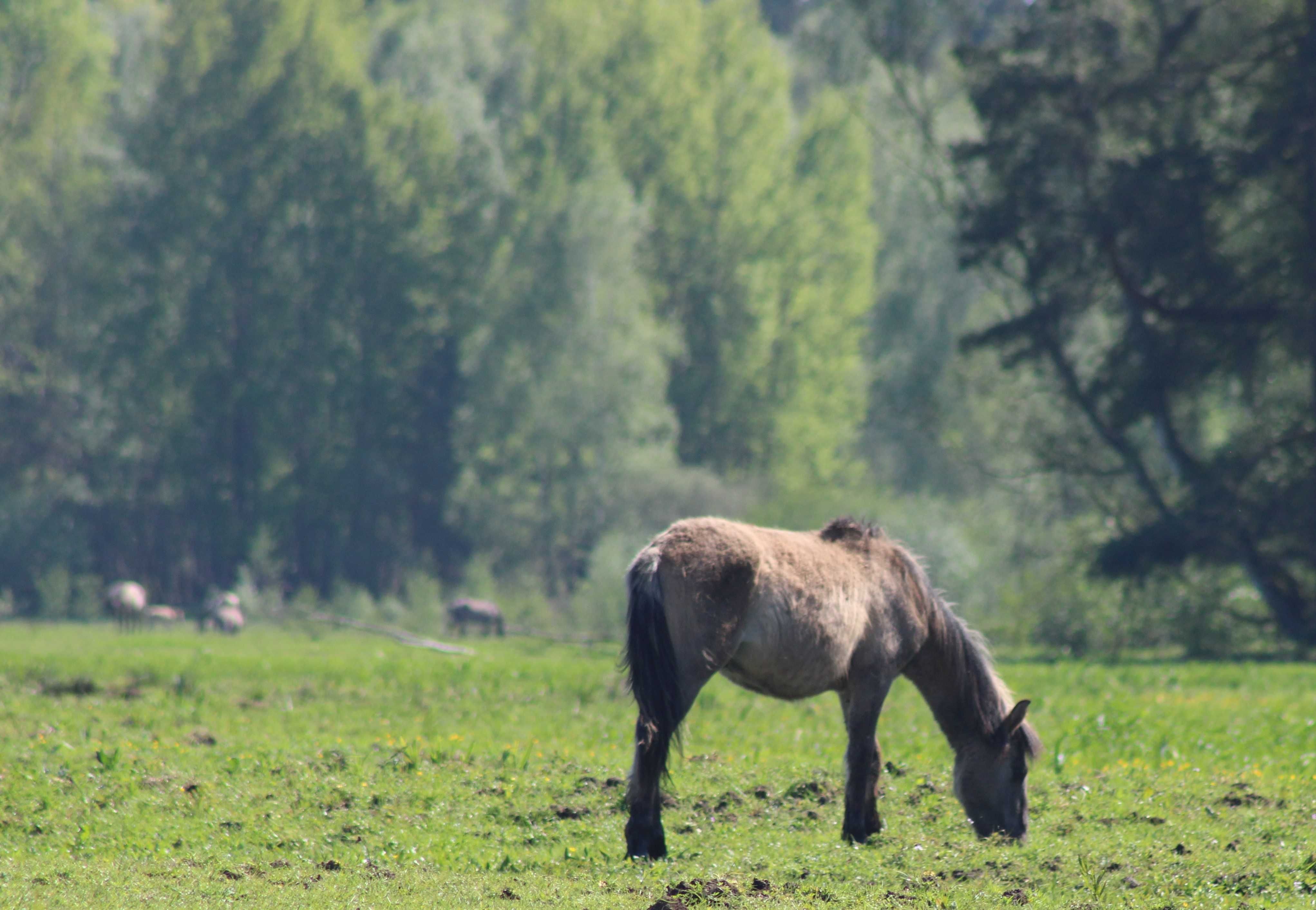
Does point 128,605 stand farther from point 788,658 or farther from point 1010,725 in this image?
point 1010,725

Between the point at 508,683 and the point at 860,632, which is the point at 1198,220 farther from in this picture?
the point at 860,632

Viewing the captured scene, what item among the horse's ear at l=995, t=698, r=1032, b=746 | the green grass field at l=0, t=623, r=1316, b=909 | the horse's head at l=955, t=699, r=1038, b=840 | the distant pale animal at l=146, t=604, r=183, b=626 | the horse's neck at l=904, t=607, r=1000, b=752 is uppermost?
the horse's neck at l=904, t=607, r=1000, b=752

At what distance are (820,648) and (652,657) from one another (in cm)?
139

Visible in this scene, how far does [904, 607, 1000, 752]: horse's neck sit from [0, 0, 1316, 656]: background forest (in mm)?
25096

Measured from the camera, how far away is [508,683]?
20359 millimetres

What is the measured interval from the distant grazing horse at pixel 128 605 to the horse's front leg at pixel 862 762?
32553mm

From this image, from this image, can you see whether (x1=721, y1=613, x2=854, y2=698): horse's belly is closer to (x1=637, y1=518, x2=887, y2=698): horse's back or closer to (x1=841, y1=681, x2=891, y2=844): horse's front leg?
(x1=637, y1=518, x2=887, y2=698): horse's back

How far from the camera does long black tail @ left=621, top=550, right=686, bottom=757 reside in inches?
382

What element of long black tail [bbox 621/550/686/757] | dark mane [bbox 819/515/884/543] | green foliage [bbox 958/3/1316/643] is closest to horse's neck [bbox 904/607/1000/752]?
dark mane [bbox 819/515/884/543]

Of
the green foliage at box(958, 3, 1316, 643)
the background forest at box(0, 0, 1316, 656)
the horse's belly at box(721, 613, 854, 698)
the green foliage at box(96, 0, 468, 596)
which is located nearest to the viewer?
the horse's belly at box(721, 613, 854, 698)

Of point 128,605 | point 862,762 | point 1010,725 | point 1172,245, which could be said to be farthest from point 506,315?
point 862,762

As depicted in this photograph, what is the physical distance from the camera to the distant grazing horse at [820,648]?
9.79 meters

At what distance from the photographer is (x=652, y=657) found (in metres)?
9.80

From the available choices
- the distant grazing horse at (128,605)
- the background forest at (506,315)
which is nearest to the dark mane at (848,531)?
the background forest at (506,315)
